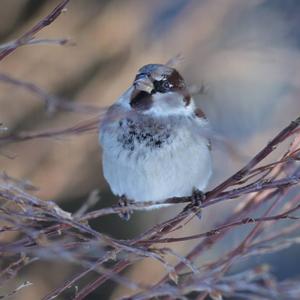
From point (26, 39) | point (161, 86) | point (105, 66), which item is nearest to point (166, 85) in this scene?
point (161, 86)

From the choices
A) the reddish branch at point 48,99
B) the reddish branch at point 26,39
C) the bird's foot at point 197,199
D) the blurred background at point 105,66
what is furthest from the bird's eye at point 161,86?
the blurred background at point 105,66

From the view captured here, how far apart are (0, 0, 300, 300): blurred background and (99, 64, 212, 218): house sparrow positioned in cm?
112

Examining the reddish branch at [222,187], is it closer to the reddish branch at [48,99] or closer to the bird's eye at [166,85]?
the reddish branch at [48,99]

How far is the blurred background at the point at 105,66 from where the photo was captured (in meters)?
3.46

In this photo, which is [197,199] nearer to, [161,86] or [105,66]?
[161,86]

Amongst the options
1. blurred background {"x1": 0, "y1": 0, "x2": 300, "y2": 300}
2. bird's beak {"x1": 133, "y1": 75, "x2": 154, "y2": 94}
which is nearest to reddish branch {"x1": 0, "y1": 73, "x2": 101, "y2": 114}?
bird's beak {"x1": 133, "y1": 75, "x2": 154, "y2": 94}

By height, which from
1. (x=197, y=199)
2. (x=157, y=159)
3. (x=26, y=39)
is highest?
(x=157, y=159)

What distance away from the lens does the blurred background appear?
3.46m

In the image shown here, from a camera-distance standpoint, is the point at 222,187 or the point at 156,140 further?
the point at 156,140

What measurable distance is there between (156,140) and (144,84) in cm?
16

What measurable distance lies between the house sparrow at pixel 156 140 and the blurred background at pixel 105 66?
112 cm

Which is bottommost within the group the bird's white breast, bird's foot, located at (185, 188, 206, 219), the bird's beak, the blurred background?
bird's foot, located at (185, 188, 206, 219)

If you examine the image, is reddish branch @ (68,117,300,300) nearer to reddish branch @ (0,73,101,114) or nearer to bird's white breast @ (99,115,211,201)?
reddish branch @ (0,73,101,114)

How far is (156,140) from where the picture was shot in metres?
1.98
